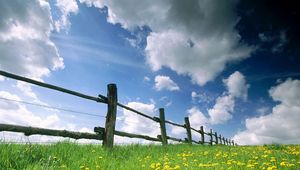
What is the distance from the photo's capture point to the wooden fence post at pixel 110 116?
7.81 metres

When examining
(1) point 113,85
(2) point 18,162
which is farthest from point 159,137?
(2) point 18,162

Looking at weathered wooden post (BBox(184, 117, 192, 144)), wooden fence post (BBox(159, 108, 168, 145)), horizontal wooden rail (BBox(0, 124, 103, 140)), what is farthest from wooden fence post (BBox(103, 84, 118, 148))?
weathered wooden post (BBox(184, 117, 192, 144))

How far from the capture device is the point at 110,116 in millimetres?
8062

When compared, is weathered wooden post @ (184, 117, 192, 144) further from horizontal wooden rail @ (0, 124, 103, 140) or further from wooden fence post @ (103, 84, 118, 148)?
horizontal wooden rail @ (0, 124, 103, 140)

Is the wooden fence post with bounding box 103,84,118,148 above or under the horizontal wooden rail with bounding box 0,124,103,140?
above

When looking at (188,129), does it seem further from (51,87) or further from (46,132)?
(46,132)

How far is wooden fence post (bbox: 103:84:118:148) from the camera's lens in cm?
781

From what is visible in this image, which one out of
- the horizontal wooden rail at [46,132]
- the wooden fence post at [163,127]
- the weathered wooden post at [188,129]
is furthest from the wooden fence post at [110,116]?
the weathered wooden post at [188,129]

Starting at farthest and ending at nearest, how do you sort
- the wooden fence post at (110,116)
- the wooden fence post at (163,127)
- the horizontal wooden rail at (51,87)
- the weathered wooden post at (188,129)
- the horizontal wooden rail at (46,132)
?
1. the weathered wooden post at (188,129)
2. the wooden fence post at (163,127)
3. the wooden fence post at (110,116)
4. the horizontal wooden rail at (51,87)
5. the horizontal wooden rail at (46,132)

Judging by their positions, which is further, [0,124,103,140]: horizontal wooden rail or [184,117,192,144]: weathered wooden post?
[184,117,192,144]: weathered wooden post

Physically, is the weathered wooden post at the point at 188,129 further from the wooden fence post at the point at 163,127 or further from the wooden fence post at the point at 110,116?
the wooden fence post at the point at 110,116

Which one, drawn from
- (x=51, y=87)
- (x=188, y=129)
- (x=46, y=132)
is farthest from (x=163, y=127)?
(x=46, y=132)

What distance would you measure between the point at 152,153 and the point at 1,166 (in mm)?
3868

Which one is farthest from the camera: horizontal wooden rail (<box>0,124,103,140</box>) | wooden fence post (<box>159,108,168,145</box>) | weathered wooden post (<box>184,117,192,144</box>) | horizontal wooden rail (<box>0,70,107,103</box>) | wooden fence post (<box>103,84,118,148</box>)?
weathered wooden post (<box>184,117,192,144</box>)
